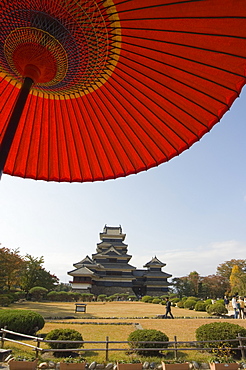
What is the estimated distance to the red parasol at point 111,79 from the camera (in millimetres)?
2041

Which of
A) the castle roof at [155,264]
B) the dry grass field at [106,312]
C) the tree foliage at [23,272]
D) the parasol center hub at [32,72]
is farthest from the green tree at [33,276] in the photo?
the parasol center hub at [32,72]

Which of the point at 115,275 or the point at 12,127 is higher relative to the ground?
the point at 115,275

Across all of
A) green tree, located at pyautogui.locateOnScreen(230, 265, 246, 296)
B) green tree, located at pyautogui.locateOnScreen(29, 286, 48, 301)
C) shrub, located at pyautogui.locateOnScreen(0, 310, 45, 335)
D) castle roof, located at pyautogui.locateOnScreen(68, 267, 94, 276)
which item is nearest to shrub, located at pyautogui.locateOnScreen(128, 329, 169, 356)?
shrub, located at pyautogui.locateOnScreen(0, 310, 45, 335)

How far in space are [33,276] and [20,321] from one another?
3041cm

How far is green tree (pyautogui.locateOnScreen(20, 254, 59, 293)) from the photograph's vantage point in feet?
120

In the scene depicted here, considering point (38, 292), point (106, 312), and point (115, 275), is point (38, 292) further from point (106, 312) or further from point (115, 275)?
point (106, 312)

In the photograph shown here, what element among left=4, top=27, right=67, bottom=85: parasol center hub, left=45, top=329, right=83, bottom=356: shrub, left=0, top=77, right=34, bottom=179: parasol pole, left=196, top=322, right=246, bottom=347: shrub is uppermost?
left=4, top=27, right=67, bottom=85: parasol center hub

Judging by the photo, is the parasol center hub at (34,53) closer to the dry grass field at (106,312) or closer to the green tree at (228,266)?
the dry grass field at (106,312)

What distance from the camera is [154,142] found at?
2904 mm

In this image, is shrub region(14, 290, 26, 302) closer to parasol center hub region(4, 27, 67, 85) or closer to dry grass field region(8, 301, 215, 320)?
dry grass field region(8, 301, 215, 320)

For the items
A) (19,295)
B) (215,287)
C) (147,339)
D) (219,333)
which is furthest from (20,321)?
(215,287)

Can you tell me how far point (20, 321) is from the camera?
359 inches

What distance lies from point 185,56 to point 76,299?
39.1m

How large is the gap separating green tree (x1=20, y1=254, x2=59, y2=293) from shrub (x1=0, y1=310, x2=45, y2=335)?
28.5 meters
